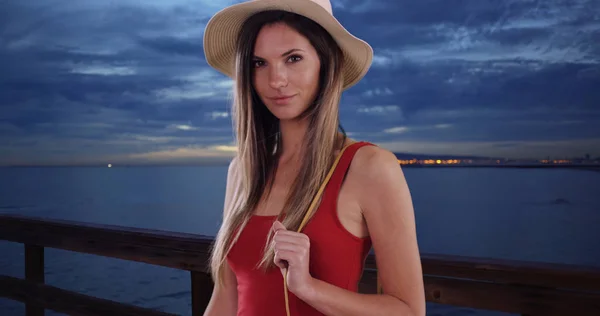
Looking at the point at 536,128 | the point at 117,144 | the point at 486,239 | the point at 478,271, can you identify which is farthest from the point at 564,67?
the point at 478,271

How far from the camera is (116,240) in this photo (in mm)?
2584

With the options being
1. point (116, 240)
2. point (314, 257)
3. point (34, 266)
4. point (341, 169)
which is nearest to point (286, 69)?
point (341, 169)

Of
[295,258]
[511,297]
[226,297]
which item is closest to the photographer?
[295,258]

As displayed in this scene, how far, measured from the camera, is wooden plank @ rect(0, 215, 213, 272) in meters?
2.25

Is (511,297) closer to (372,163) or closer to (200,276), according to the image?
(372,163)

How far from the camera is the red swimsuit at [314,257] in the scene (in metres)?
1.23

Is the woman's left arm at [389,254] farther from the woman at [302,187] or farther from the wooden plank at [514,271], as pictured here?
the wooden plank at [514,271]

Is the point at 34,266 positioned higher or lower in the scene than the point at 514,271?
lower

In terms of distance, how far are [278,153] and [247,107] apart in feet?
0.53

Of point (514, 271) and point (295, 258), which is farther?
point (514, 271)

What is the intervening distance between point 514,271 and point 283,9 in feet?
3.27

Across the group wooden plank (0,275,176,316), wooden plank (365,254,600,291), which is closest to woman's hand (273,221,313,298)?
wooden plank (365,254,600,291)

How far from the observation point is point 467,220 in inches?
1905

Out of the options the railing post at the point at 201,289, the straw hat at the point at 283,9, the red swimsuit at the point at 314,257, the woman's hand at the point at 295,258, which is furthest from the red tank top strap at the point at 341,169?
the railing post at the point at 201,289
